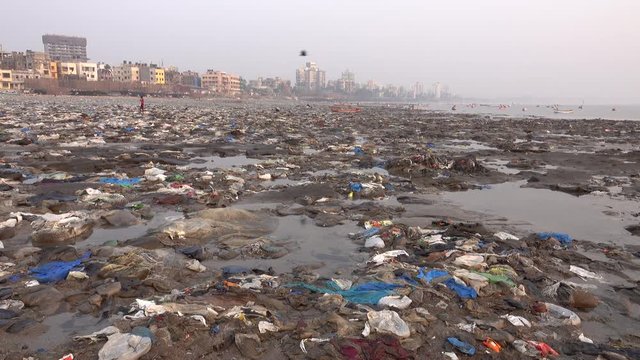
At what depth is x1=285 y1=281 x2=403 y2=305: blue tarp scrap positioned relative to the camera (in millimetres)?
4285

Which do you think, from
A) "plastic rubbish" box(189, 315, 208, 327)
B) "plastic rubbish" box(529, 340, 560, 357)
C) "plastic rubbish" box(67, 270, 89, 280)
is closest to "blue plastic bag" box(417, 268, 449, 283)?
"plastic rubbish" box(529, 340, 560, 357)

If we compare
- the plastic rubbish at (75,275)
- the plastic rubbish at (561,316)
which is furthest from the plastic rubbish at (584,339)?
the plastic rubbish at (75,275)

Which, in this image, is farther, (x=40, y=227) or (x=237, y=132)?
(x=237, y=132)

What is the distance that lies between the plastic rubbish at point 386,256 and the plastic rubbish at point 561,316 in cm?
184

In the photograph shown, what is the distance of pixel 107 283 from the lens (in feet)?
14.6

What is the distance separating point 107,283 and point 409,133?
20.6m

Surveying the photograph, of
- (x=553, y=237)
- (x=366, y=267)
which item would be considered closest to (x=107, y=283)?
(x=366, y=267)

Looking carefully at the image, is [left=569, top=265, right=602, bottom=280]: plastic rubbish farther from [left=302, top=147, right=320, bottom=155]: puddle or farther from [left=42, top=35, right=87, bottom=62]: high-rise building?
[left=42, top=35, right=87, bottom=62]: high-rise building

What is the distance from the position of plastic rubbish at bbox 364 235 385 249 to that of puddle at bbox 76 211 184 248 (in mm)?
3251

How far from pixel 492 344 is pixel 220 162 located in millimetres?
10508

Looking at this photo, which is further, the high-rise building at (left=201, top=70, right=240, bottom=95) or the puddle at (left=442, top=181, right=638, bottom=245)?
the high-rise building at (left=201, top=70, right=240, bottom=95)

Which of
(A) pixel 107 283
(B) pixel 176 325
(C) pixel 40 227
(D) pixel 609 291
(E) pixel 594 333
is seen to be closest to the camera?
(B) pixel 176 325

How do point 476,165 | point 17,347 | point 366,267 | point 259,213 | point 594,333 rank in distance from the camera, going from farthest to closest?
1. point 476,165
2. point 259,213
3. point 366,267
4. point 594,333
5. point 17,347

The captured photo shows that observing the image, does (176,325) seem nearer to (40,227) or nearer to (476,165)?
(40,227)
